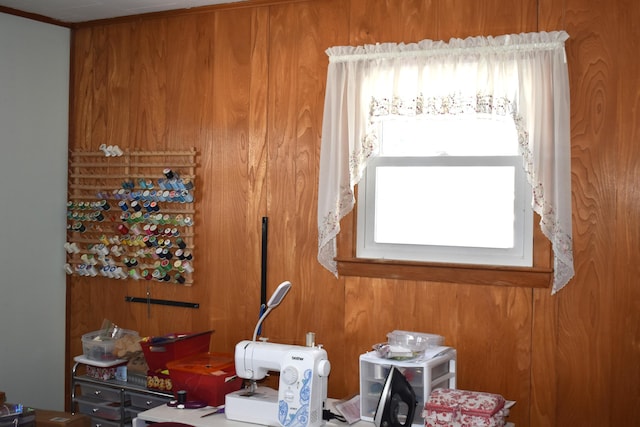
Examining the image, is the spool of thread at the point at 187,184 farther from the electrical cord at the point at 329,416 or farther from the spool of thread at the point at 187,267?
the electrical cord at the point at 329,416

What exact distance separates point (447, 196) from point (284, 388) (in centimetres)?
122

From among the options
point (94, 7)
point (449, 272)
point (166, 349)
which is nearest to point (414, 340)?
point (449, 272)

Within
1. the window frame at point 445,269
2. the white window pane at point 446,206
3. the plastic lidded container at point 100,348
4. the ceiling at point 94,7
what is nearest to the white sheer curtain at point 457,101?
the window frame at point 445,269

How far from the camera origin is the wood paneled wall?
3170mm

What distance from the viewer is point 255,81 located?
3.97 m

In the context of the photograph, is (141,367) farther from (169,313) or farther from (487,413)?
(487,413)

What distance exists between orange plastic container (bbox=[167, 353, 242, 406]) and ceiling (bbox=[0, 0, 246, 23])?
1.89m

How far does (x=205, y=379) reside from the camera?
3268 mm

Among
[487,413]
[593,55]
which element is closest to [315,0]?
[593,55]

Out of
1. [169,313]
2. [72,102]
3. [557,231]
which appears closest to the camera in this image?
[557,231]

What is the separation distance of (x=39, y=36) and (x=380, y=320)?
2562 mm

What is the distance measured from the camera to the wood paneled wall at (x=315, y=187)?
3170 millimetres

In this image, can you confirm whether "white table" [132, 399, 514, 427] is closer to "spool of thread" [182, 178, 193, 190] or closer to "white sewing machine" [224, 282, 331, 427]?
"white sewing machine" [224, 282, 331, 427]

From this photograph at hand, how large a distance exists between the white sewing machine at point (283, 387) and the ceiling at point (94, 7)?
6.07 ft
